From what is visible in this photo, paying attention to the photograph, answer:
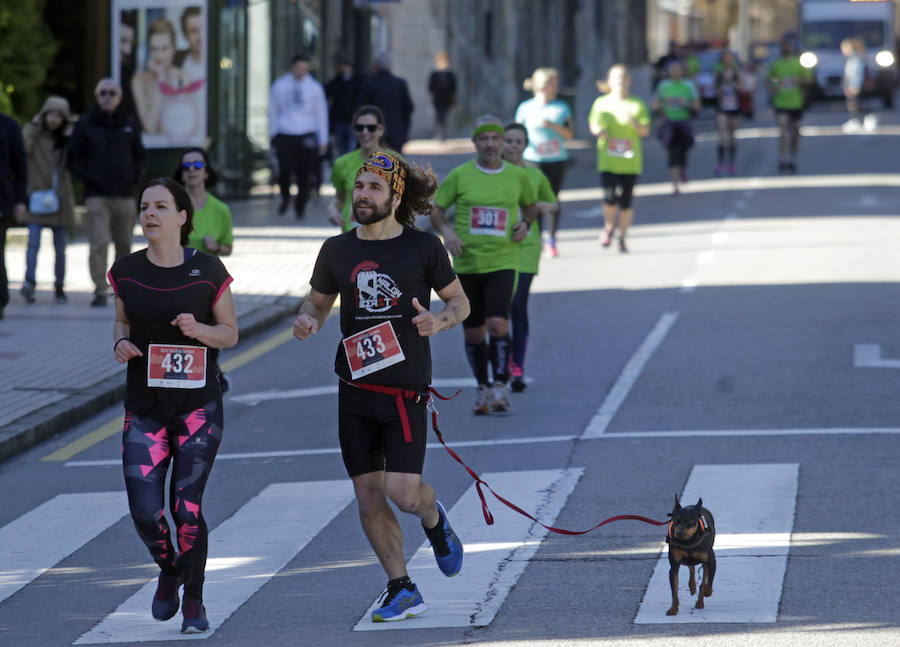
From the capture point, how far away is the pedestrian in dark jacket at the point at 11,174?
1427 centimetres

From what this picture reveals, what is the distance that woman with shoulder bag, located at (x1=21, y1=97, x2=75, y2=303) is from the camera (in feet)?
51.8

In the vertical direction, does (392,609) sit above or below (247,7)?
below

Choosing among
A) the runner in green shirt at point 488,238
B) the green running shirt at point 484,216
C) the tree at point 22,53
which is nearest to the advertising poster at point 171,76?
the tree at point 22,53

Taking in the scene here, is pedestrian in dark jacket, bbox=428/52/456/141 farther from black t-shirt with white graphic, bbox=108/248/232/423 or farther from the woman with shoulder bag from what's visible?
black t-shirt with white graphic, bbox=108/248/232/423

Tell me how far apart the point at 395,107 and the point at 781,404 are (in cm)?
1279

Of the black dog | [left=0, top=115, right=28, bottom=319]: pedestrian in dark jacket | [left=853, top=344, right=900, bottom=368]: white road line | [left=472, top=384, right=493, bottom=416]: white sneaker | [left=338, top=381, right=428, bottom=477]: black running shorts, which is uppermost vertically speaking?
[left=0, top=115, right=28, bottom=319]: pedestrian in dark jacket

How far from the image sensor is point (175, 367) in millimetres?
6570

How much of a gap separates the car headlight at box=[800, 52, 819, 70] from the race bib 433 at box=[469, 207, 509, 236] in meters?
45.7

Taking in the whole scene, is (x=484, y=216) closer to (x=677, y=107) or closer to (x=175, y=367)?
(x=175, y=367)

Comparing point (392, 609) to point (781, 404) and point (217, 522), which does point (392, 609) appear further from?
point (781, 404)

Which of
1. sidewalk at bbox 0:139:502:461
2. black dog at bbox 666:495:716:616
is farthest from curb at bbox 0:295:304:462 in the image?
black dog at bbox 666:495:716:616

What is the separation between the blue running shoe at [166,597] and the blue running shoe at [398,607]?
76 centimetres

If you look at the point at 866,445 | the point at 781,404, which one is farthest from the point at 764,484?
the point at 781,404

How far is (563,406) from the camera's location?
37.4ft
